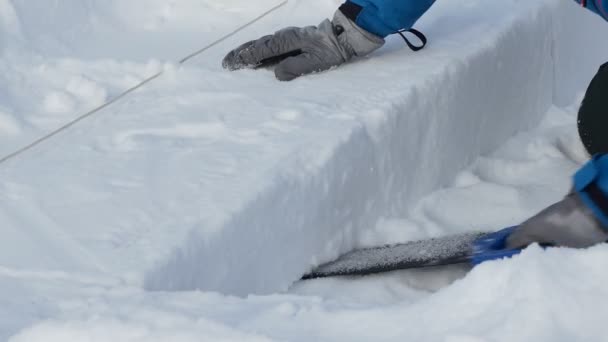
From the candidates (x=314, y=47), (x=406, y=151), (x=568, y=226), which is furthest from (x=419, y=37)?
(x=568, y=226)

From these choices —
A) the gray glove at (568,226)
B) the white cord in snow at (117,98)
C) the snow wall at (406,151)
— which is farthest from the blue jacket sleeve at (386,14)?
the gray glove at (568,226)

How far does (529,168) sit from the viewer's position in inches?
86.4

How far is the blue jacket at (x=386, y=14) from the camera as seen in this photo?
214 centimetres

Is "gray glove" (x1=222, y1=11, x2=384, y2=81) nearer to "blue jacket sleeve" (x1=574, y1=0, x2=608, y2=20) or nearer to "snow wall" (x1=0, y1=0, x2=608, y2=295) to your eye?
"snow wall" (x1=0, y1=0, x2=608, y2=295)

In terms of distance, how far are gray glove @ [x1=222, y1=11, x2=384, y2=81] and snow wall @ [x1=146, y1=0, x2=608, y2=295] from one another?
237 millimetres

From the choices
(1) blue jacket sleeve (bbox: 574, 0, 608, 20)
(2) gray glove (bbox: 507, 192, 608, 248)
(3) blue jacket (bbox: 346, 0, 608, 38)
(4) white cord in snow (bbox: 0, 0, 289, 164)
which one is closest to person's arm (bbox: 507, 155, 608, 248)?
(2) gray glove (bbox: 507, 192, 608, 248)

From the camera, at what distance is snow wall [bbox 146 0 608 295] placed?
1479 mm

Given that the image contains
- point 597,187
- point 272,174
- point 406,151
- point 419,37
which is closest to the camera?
point 597,187

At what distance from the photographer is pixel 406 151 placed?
1978 mm

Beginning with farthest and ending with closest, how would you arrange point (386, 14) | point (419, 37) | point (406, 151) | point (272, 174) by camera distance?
point (419, 37)
point (386, 14)
point (406, 151)
point (272, 174)

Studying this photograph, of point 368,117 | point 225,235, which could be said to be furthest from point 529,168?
point 225,235

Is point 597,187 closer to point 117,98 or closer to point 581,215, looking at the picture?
point 581,215

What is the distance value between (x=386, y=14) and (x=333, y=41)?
157mm

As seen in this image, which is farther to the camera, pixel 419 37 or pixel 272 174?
pixel 419 37
